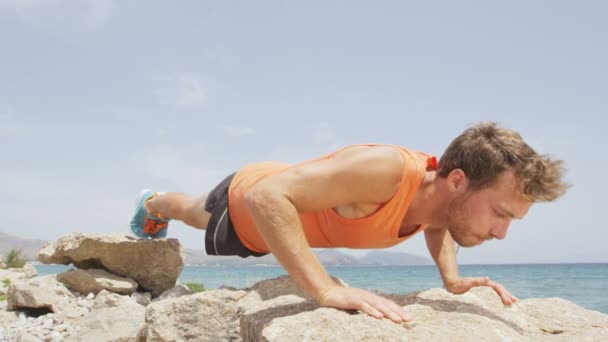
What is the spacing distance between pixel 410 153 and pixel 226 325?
1598mm

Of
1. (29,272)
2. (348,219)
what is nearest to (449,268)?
(348,219)

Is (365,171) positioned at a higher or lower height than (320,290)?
higher

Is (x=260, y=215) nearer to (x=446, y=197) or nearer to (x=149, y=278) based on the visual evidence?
(x=446, y=197)

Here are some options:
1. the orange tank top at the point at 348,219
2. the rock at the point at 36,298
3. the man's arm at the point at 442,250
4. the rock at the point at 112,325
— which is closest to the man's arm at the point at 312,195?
the orange tank top at the point at 348,219

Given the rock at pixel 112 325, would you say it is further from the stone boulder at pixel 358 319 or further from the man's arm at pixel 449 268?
the man's arm at pixel 449 268

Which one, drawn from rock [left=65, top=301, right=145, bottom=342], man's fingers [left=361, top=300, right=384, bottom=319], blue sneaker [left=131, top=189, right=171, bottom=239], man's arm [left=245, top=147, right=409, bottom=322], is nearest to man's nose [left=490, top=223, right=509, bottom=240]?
man's arm [left=245, top=147, right=409, bottom=322]

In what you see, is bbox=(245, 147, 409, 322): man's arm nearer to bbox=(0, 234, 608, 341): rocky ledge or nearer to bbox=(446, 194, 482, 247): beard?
bbox=(0, 234, 608, 341): rocky ledge

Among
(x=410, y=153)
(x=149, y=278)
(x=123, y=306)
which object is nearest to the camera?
(x=410, y=153)

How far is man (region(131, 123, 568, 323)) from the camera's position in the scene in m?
2.83

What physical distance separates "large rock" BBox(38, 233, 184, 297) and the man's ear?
4619mm

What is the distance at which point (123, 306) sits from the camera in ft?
17.3

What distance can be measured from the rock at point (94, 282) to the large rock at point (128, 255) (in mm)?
147

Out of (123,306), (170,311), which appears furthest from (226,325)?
(123,306)

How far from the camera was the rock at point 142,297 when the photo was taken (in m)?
7.01
